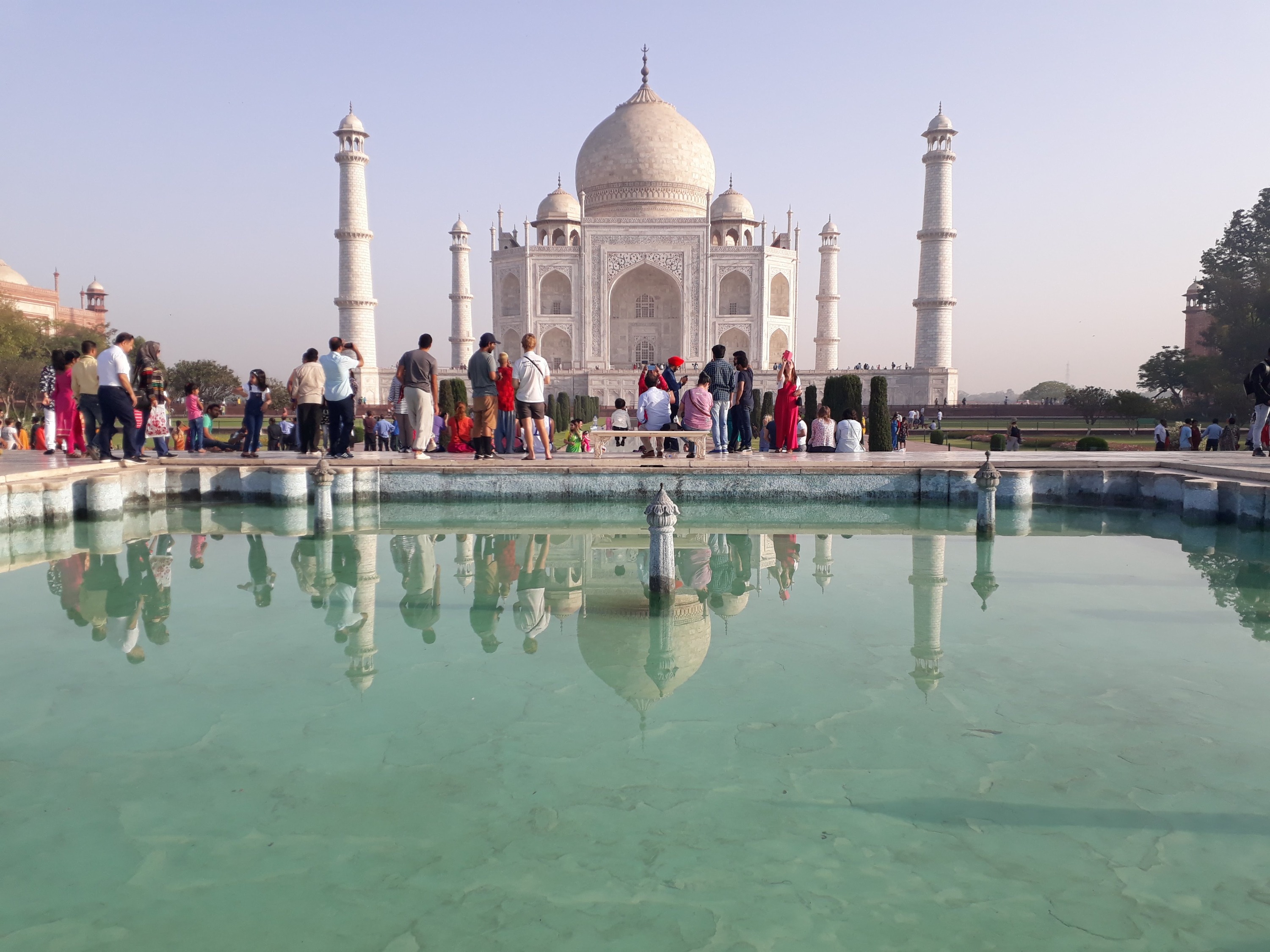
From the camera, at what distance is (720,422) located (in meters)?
7.97

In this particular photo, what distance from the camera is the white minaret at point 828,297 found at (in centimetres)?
3083

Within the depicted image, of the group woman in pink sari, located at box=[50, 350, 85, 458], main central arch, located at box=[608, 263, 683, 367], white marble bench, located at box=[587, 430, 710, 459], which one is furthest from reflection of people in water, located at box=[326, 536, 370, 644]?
main central arch, located at box=[608, 263, 683, 367]

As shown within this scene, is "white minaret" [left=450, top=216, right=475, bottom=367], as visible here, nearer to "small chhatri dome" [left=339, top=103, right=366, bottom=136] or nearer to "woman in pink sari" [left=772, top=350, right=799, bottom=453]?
"small chhatri dome" [left=339, top=103, right=366, bottom=136]

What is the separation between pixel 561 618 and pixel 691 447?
15.1 feet

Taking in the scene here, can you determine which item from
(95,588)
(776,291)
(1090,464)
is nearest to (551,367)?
(776,291)

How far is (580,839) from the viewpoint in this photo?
201 centimetres

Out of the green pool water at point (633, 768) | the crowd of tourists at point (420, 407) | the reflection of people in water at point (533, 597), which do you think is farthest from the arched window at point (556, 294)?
the green pool water at point (633, 768)

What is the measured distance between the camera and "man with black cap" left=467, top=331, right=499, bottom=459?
725 centimetres

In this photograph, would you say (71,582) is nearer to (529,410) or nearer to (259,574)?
(259,574)

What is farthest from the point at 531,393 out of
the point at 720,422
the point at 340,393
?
the point at 720,422

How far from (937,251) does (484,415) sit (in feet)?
73.2

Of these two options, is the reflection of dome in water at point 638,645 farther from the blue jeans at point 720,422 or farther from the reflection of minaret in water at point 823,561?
the blue jeans at point 720,422

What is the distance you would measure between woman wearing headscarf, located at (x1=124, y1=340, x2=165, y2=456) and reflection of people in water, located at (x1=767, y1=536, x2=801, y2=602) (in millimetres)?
5183

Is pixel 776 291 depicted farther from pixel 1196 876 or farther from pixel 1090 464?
pixel 1196 876
